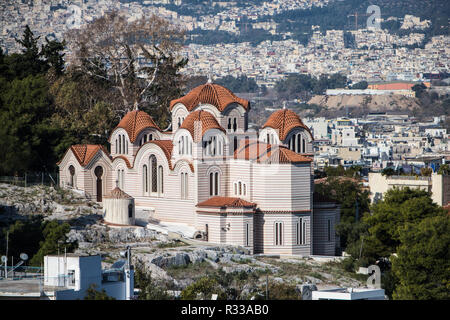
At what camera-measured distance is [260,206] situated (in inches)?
1852

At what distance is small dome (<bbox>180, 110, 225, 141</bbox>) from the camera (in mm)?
47906

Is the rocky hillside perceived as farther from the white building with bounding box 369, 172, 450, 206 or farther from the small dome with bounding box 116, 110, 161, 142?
the white building with bounding box 369, 172, 450, 206

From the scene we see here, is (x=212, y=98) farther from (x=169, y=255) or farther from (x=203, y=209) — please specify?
(x=169, y=255)

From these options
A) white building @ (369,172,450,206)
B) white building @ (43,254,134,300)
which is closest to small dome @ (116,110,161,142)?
white building @ (369,172,450,206)

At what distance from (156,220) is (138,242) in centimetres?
368

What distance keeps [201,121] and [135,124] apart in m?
4.96

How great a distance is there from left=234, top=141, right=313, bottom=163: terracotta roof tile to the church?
0.16ft

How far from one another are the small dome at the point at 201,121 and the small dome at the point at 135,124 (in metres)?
3.43

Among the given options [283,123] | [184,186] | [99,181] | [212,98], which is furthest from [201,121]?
[99,181]

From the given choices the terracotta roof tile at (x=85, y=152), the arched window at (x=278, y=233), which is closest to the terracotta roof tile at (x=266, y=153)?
the arched window at (x=278, y=233)

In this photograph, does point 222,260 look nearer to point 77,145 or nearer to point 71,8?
point 77,145

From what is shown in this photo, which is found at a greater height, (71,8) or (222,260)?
(71,8)
